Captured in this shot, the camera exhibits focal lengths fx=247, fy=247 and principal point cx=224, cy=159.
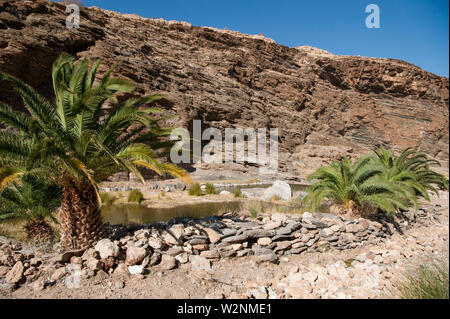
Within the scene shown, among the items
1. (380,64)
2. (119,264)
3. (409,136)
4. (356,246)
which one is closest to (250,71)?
(380,64)

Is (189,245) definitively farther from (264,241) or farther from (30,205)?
(30,205)

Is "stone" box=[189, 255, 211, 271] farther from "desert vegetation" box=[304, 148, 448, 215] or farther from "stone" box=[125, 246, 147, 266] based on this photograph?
"desert vegetation" box=[304, 148, 448, 215]

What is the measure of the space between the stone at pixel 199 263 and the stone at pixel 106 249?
46.1 inches

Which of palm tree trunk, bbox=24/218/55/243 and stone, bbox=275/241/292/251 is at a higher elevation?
palm tree trunk, bbox=24/218/55/243

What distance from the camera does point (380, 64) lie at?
36719 millimetres

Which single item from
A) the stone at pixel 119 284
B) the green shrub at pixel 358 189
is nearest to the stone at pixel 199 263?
the stone at pixel 119 284

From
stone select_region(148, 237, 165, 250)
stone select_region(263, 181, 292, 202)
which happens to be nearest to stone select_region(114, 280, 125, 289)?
stone select_region(148, 237, 165, 250)

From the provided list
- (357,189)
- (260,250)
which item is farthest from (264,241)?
(357,189)

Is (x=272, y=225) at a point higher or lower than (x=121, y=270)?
higher

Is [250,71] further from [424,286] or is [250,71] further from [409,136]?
[424,286]

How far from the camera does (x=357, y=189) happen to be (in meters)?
6.19

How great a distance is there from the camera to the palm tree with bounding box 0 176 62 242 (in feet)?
15.3

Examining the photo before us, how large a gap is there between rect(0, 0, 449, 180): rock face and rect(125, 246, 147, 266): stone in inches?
696

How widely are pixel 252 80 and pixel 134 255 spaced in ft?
96.8
